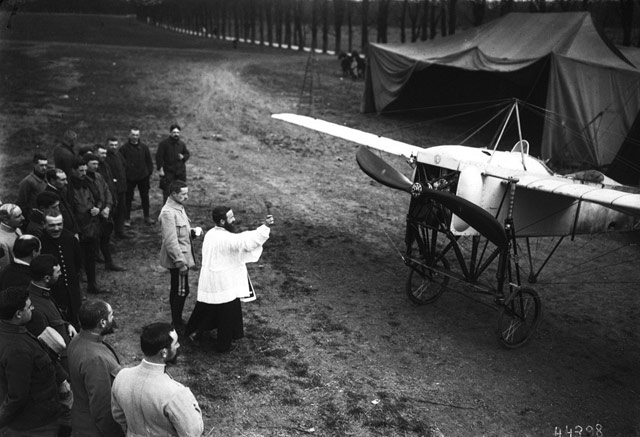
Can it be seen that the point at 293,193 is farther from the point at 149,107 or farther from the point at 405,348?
the point at 149,107

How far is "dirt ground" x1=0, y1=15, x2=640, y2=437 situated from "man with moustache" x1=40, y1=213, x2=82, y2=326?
38.9 inches

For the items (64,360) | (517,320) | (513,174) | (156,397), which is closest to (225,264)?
(64,360)

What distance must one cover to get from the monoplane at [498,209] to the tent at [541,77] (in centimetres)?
709

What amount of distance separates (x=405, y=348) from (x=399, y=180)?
243cm

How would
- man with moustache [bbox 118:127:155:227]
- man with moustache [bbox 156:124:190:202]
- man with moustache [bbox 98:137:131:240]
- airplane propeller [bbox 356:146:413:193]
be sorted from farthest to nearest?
man with moustache [bbox 156:124:190:202] < man with moustache [bbox 118:127:155:227] < man with moustache [bbox 98:137:131:240] < airplane propeller [bbox 356:146:413:193]

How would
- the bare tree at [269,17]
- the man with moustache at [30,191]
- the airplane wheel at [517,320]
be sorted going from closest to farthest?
1. the airplane wheel at [517,320]
2. the man with moustache at [30,191]
3. the bare tree at [269,17]

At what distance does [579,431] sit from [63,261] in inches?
220

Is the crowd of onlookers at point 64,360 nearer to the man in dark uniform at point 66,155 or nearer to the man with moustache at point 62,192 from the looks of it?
the man with moustache at point 62,192

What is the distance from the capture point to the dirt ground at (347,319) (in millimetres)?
5914

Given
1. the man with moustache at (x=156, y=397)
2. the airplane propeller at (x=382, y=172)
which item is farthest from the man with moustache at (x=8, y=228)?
the airplane propeller at (x=382, y=172)

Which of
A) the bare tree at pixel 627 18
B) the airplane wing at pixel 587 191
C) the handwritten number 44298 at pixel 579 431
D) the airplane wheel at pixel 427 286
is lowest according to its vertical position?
the handwritten number 44298 at pixel 579 431

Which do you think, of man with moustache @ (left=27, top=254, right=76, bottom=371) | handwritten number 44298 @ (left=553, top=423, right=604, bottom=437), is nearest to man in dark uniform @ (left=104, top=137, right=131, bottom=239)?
man with moustache @ (left=27, top=254, right=76, bottom=371)

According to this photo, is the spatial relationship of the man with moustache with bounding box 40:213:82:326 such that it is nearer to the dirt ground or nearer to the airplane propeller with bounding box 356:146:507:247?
the dirt ground

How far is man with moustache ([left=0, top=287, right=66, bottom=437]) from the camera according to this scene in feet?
12.9
